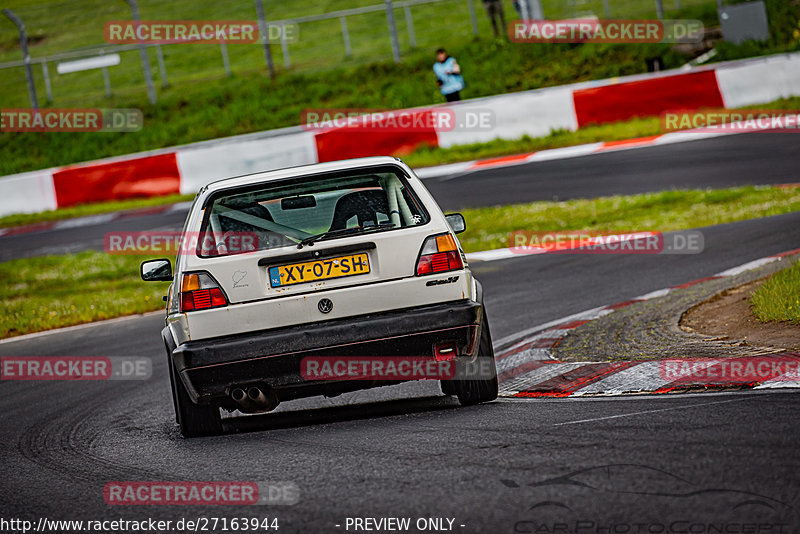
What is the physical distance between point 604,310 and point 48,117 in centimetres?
2131

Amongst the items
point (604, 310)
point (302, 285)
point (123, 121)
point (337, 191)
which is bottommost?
point (604, 310)

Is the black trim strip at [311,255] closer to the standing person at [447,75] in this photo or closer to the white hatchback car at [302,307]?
the white hatchback car at [302,307]

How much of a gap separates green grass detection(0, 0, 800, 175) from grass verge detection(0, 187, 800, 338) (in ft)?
33.8

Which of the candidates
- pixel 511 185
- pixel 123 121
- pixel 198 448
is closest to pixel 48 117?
pixel 123 121

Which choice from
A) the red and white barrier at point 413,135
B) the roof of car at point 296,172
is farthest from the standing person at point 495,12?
the roof of car at point 296,172

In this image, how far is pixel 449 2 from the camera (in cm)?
2678

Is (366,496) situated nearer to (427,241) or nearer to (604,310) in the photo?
(427,241)

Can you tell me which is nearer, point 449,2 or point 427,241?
point 427,241

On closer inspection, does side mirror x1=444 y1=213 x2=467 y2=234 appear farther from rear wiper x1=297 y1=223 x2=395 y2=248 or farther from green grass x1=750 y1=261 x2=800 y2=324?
green grass x1=750 y1=261 x2=800 y2=324

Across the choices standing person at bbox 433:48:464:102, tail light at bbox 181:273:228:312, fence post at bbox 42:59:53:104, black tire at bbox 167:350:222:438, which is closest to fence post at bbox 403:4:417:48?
standing person at bbox 433:48:464:102

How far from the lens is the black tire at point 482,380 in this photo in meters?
6.20

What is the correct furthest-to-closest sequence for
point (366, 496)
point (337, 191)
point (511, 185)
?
point (511, 185) → point (337, 191) → point (366, 496)

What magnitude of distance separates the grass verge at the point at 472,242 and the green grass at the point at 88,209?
431 centimetres

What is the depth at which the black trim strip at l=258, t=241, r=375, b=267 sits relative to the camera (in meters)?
5.87
